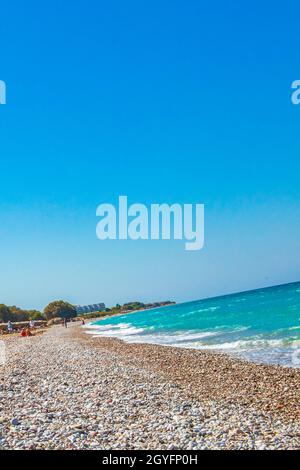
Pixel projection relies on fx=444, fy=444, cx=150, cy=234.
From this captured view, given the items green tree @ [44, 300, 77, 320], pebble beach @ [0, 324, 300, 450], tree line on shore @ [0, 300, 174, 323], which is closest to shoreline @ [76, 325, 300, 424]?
pebble beach @ [0, 324, 300, 450]

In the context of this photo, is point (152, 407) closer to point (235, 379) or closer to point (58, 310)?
point (235, 379)

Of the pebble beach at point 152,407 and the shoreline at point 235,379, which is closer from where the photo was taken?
the pebble beach at point 152,407

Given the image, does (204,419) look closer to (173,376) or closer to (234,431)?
(234,431)

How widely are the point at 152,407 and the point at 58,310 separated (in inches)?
4873

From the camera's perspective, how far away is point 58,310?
132 metres

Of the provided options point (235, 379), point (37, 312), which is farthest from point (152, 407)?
point (37, 312)

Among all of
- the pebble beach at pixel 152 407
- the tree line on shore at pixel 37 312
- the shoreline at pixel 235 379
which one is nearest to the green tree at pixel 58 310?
the tree line on shore at pixel 37 312

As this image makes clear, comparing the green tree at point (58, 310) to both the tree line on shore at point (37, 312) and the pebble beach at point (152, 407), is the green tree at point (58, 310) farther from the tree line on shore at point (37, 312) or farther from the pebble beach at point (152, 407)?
the pebble beach at point (152, 407)

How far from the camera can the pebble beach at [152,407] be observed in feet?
31.9

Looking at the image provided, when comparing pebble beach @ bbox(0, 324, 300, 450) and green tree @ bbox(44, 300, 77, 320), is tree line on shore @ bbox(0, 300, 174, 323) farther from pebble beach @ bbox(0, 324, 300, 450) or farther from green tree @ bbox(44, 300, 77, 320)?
pebble beach @ bbox(0, 324, 300, 450)

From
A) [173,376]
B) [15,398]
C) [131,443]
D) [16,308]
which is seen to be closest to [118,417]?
[131,443]

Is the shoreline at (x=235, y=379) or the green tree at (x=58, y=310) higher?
the shoreline at (x=235, y=379)

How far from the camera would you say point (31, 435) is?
9914 mm

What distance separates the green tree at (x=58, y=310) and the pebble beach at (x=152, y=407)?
112 metres
